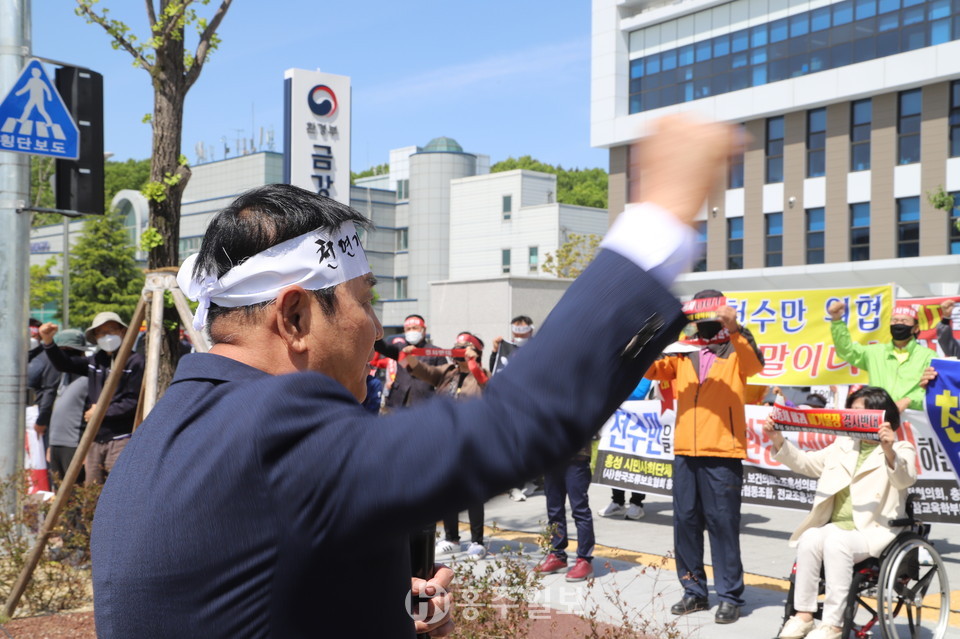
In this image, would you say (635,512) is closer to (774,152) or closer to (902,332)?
(902,332)

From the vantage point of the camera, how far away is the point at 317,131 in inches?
457

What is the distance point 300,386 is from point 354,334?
300 mm

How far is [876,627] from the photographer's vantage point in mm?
6602

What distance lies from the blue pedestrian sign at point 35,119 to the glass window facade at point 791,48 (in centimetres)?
3584

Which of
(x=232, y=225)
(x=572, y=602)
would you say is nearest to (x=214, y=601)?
(x=232, y=225)

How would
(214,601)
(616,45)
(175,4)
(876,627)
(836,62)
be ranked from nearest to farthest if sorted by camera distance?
(214,601) < (876,627) < (175,4) < (836,62) < (616,45)

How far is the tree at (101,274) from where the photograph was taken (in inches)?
1770

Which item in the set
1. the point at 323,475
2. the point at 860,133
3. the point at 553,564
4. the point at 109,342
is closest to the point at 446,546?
the point at 553,564

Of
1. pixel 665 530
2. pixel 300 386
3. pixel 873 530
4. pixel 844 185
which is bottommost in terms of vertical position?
pixel 665 530

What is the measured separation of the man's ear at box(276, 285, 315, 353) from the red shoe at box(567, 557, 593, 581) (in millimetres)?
6702

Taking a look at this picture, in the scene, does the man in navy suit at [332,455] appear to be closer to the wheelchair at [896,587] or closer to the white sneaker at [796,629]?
the wheelchair at [896,587]

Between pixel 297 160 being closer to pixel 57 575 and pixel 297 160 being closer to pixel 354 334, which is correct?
pixel 57 575

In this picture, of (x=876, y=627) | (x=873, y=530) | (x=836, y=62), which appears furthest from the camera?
(x=836, y=62)

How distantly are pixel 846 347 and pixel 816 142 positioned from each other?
3389 cm
